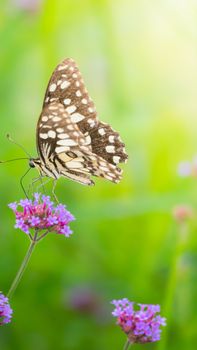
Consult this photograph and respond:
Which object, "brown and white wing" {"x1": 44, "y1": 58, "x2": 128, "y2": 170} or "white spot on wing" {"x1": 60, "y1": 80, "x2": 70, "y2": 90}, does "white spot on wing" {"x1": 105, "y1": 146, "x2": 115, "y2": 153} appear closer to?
"brown and white wing" {"x1": 44, "y1": 58, "x2": 128, "y2": 170}

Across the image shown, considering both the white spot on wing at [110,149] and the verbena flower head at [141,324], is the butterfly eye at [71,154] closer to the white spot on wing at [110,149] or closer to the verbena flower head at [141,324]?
the white spot on wing at [110,149]

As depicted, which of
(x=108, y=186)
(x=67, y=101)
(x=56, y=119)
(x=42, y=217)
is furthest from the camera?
(x=108, y=186)

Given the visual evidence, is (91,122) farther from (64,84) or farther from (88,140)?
(64,84)

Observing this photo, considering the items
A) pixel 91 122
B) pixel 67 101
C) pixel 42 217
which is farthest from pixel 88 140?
pixel 42 217

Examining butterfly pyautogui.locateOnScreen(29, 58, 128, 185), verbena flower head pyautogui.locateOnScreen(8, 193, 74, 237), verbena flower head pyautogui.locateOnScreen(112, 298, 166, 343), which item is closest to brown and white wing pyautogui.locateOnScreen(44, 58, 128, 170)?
butterfly pyautogui.locateOnScreen(29, 58, 128, 185)

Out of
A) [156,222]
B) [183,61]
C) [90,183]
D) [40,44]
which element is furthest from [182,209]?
[183,61]

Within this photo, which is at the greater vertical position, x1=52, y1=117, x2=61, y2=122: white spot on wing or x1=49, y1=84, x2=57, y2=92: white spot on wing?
x1=49, y1=84, x2=57, y2=92: white spot on wing
